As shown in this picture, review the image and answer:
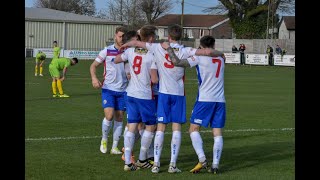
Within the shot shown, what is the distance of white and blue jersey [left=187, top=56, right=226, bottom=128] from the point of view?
34.6 ft

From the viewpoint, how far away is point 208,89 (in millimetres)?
10562

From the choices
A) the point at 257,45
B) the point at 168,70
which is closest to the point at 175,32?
the point at 168,70

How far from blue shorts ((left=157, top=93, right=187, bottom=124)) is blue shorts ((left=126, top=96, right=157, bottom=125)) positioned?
0.78ft

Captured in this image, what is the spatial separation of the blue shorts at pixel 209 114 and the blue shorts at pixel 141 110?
0.63 m

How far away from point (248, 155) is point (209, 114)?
215 centimetres

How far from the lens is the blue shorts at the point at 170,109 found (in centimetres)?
1055

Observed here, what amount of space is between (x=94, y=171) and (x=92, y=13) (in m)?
118

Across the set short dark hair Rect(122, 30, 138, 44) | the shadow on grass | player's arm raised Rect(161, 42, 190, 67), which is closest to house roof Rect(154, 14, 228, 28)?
the shadow on grass

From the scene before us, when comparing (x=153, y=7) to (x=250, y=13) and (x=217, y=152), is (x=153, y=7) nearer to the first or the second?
(x=250, y=13)

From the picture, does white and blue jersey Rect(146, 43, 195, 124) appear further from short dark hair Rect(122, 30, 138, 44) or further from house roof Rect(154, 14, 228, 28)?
house roof Rect(154, 14, 228, 28)

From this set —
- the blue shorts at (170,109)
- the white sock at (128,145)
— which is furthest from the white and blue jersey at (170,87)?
the white sock at (128,145)

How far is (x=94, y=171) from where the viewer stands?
10492mm
